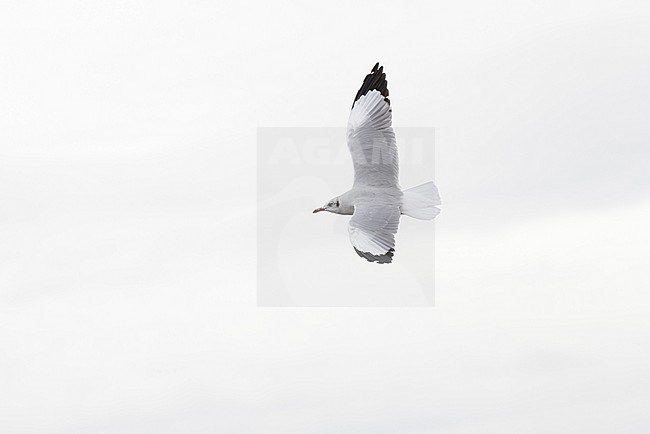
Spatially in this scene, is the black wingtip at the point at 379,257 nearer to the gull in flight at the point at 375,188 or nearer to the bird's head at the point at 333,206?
the gull in flight at the point at 375,188

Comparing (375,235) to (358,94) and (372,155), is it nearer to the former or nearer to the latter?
(372,155)

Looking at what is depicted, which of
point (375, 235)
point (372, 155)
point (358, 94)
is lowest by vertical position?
point (375, 235)

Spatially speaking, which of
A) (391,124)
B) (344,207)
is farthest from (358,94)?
(344,207)

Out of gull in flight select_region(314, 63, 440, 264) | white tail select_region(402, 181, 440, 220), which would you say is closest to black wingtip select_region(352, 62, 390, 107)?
gull in flight select_region(314, 63, 440, 264)

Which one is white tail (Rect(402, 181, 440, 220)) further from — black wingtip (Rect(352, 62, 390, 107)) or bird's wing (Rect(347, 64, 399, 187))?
black wingtip (Rect(352, 62, 390, 107))

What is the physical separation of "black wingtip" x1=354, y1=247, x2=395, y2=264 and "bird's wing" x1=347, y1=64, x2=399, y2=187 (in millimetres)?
1871

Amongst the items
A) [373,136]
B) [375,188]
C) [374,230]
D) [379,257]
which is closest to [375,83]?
[373,136]

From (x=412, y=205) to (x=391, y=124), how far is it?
5.96 feet

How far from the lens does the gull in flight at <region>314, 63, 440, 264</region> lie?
18.4 m

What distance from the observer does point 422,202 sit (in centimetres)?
1909

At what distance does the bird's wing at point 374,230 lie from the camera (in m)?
18.1

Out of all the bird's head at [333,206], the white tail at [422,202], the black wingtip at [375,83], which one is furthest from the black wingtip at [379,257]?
the black wingtip at [375,83]

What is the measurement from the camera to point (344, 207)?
1964cm

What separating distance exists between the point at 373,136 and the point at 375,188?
1.07 metres
